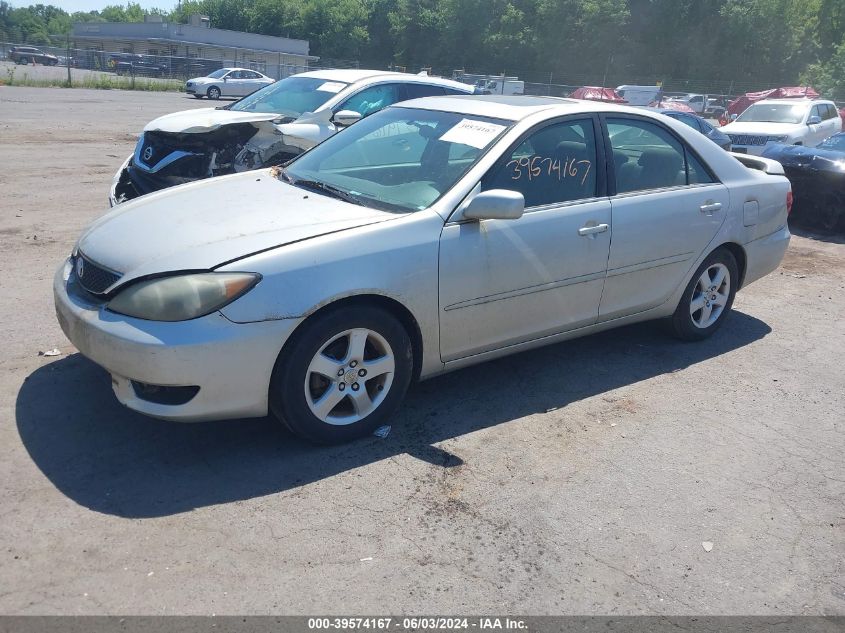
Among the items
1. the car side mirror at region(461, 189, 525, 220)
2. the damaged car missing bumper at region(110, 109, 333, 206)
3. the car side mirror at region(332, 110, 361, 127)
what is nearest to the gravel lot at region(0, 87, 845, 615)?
the car side mirror at region(461, 189, 525, 220)

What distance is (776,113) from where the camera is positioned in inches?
742

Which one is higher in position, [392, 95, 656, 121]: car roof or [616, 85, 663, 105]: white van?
[616, 85, 663, 105]: white van

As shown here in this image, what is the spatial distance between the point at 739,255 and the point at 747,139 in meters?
13.3

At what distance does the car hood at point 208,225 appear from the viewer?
3621mm

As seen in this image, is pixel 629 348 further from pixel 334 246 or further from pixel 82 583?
pixel 82 583

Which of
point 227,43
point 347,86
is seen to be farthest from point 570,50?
point 347,86

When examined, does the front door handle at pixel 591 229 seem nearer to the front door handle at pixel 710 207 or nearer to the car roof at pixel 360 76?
the front door handle at pixel 710 207

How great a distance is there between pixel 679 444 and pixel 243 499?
7.72 feet

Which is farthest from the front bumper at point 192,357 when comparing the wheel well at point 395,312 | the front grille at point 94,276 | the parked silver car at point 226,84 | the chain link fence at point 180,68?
the parked silver car at point 226,84

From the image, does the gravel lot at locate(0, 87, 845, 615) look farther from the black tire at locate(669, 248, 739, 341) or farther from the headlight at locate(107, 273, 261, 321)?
the headlight at locate(107, 273, 261, 321)

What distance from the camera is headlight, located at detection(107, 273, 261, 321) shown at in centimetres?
344

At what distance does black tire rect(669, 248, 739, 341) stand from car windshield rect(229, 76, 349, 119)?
484 cm

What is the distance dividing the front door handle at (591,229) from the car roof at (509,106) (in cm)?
72

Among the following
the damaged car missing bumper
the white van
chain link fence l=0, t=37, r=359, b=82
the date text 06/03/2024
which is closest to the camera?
the date text 06/03/2024
